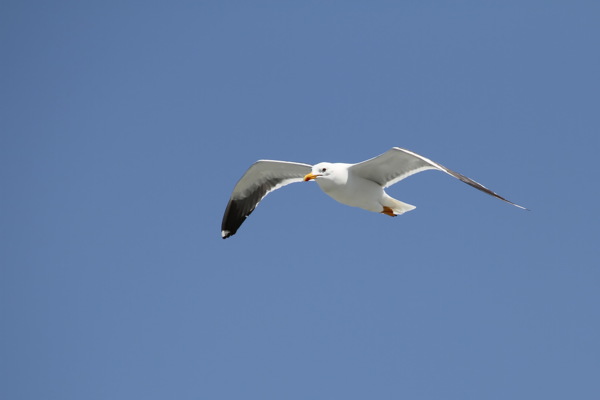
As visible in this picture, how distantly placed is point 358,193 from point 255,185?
2752mm

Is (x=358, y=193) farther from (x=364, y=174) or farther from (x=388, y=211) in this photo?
(x=388, y=211)

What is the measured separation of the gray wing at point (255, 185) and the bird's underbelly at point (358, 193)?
1.36m

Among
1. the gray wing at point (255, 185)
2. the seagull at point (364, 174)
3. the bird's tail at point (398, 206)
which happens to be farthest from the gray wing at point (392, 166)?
the gray wing at point (255, 185)

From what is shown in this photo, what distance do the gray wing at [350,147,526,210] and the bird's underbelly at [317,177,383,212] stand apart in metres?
0.14

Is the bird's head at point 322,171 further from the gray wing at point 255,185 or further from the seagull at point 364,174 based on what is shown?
the gray wing at point 255,185

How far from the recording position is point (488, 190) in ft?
33.0

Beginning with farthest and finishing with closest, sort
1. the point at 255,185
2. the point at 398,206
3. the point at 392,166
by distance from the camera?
the point at 255,185 < the point at 398,206 < the point at 392,166

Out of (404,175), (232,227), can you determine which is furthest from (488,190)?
(232,227)

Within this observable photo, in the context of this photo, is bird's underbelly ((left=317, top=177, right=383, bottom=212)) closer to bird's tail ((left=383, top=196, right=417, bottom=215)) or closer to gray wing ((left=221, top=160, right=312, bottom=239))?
bird's tail ((left=383, top=196, right=417, bottom=215))

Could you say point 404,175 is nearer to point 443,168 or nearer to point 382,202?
point 382,202

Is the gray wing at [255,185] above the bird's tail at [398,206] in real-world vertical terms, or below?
above

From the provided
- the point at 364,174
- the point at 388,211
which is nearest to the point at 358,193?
the point at 364,174

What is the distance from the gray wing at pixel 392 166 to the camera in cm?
1133

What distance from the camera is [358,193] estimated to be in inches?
481
